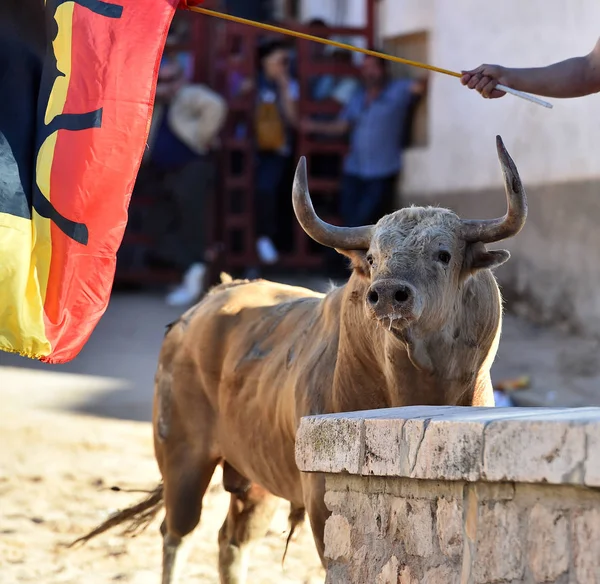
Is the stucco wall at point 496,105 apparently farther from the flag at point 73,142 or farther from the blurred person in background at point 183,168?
the flag at point 73,142

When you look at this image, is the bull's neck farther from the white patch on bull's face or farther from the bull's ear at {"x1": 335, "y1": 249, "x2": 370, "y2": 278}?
the white patch on bull's face

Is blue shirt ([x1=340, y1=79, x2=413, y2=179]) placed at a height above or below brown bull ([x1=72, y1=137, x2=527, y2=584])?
above

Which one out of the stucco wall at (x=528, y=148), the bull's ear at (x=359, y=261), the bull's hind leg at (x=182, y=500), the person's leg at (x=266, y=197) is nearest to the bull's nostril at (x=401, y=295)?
the bull's ear at (x=359, y=261)

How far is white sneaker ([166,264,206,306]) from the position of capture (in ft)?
41.3

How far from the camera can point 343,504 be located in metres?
3.62

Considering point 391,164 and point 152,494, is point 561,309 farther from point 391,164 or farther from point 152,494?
point 152,494

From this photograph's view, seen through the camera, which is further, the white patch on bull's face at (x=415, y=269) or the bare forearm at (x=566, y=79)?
the bare forearm at (x=566, y=79)

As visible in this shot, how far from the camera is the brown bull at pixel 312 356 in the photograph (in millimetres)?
4711

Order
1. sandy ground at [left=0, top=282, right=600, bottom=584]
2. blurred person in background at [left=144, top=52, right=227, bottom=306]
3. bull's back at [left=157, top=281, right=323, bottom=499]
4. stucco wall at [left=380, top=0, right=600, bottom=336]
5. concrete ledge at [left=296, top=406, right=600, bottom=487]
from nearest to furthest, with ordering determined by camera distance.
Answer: concrete ledge at [left=296, top=406, right=600, bottom=487] → bull's back at [left=157, top=281, right=323, bottom=499] → sandy ground at [left=0, top=282, right=600, bottom=584] → stucco wall at [left=380, top=0, right=600, bottom=336] → blurred person in background at [left=144, top=52, right=227, bottom=306]

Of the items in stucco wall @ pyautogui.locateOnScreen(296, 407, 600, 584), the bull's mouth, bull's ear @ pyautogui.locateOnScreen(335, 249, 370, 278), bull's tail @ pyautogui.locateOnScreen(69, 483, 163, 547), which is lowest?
bull's tail @ pyautogui.locateOnScreen(69, 483, 163, 547)

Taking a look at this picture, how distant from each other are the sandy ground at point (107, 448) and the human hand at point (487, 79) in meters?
2.96

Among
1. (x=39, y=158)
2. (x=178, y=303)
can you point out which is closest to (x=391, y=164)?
(x=178, y=303)

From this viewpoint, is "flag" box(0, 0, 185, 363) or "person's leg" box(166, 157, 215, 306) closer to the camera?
"flag" box(0, 0, 185, 363)

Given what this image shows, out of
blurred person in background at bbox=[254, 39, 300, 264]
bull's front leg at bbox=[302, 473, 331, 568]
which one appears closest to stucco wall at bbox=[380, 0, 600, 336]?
blurred person in background at bbox=[254, 39, 300, 264]
